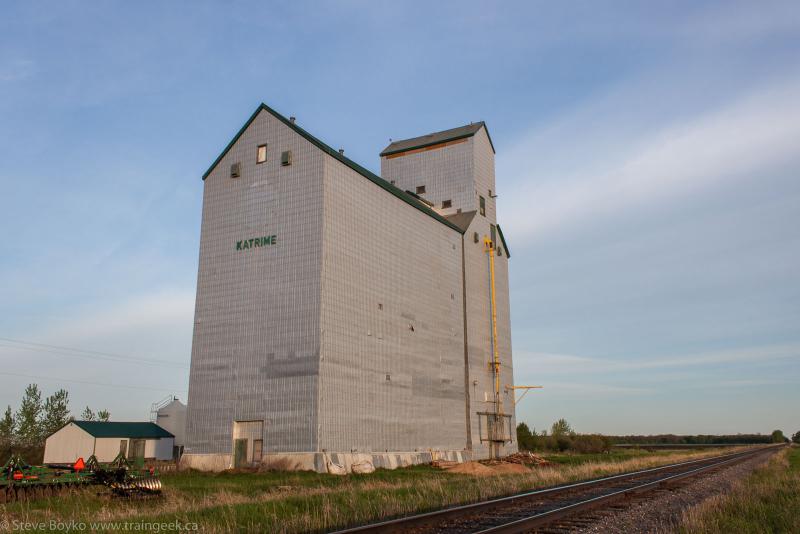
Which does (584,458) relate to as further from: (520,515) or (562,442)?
(520,515)

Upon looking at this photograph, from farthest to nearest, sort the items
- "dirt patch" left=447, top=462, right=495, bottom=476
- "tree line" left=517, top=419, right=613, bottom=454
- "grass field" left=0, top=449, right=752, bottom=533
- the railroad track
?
"tree line" left=517, top=419, right=613, bottom=454, "dirt patch" left=447, top=462, right=495, bottom=476, "grass field" left=0, top=449, right=752, bottom=533, the railroad track

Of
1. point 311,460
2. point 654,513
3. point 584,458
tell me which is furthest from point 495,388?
point 654,513

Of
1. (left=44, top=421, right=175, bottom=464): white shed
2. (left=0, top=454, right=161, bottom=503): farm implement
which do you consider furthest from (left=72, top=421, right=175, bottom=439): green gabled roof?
(left=0, top=454, right=161, bottom=503): farm implement

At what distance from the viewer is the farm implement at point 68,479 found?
18297mm

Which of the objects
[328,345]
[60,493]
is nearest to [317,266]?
[328,345]

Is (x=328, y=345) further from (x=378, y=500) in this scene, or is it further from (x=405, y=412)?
(x=378, y=500)

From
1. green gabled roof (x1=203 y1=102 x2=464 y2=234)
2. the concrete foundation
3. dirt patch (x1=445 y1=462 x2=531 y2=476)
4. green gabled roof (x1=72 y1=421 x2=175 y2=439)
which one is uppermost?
green gabled roof (x1=203 y1=102 x2=464 y2=234)

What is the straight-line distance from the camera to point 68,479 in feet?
64.0

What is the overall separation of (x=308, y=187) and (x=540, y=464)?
85.4 feet

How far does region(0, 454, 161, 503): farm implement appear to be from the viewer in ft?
60.0

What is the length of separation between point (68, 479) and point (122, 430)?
4000cm

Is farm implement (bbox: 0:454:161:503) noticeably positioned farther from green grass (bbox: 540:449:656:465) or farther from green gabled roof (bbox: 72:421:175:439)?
green gabled roof (bbox: 72:421:175:439)

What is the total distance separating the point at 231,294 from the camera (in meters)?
37.2

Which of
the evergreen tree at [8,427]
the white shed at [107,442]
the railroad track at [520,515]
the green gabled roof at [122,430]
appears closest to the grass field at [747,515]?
the railroad track at [520,515]
